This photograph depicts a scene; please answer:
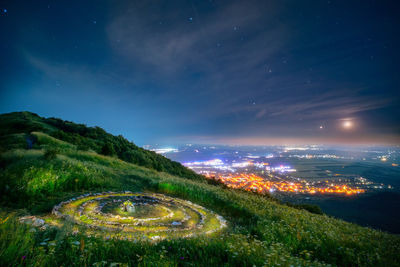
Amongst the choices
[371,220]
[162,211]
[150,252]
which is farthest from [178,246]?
[371,220]

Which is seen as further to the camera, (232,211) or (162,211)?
(232,211)

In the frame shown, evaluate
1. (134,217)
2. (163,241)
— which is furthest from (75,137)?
(163,241)

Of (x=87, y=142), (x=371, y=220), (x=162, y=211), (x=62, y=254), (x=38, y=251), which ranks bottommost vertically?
(x=371, y=220)

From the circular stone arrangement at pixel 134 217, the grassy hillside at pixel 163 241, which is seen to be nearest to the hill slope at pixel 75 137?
the grassy hillside at pixel 163 241

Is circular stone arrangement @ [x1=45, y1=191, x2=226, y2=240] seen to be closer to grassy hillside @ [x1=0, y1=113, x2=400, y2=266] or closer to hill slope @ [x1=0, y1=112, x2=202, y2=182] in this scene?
grassy hillside @ [x1=0, y1=113, x2=400, y2=266]

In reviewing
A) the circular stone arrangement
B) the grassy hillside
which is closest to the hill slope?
the grassy hillside

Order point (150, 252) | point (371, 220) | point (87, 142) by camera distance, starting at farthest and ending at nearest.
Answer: point (371, 220) < point (87, 142) < point (150, 252)

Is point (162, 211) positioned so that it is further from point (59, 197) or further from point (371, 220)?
point (371, 220)

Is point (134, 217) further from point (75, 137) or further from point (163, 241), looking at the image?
point (75, 137)
